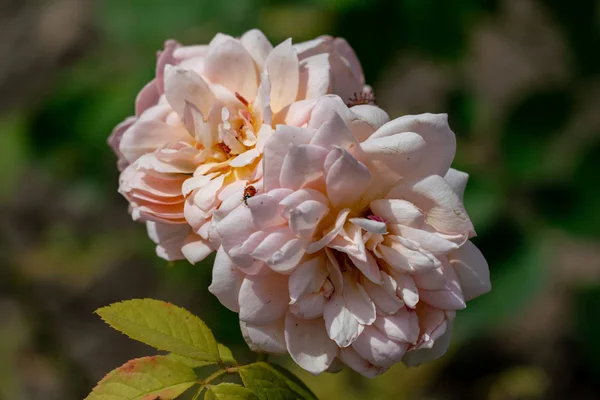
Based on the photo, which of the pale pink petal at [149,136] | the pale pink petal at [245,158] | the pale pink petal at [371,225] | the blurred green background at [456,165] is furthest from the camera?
the blurred green background at [456,165]

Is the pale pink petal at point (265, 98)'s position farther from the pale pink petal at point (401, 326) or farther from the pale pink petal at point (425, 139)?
the pale pink petal at point (401, 326)

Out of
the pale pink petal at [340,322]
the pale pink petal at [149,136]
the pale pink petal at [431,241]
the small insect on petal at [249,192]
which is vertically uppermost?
the pale pink petal at [149,136]

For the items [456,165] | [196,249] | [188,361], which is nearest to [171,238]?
[196,249]

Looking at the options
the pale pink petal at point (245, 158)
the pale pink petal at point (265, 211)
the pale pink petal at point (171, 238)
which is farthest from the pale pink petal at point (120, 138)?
the pale pink petal at point (265, 211)

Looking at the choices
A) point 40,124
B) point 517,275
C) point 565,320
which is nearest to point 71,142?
point 40,124

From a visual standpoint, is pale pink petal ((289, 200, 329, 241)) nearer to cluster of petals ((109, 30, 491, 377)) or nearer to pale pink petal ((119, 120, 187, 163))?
cluster of petals ((109, 30, 491, 377))

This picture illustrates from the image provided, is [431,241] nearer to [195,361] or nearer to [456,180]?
[456,180]

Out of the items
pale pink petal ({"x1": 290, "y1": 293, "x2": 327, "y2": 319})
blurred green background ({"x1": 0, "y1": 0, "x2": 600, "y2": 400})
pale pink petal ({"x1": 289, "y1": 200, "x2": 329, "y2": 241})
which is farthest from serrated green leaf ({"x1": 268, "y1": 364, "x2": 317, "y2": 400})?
blurred green background ({"x1": 0, "y1": 0, "x2": 600, "y2": 400})
